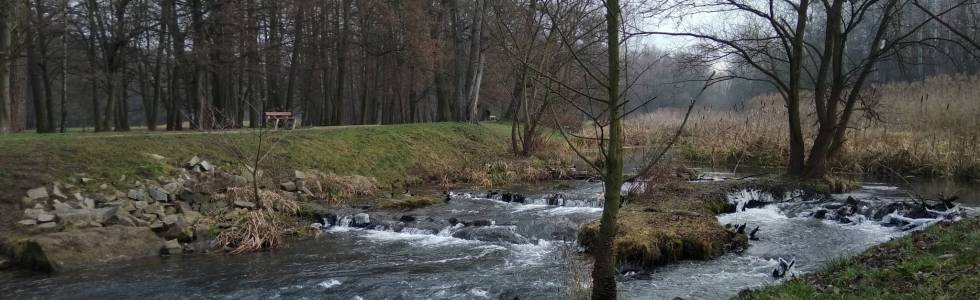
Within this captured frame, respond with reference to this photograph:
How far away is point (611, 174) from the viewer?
5.19 m

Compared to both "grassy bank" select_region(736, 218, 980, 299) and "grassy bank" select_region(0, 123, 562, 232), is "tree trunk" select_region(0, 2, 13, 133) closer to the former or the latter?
"grassy bank" select_region(0, 123, 562, 232)

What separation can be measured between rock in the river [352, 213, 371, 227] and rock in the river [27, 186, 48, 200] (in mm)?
5183

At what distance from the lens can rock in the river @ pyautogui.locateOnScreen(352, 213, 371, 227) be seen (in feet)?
39.8

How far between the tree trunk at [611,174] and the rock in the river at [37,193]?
10.1 meters

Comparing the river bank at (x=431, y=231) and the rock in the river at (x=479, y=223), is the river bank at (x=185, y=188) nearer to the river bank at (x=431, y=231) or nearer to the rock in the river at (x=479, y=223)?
the river bank at (x=431, y=231)

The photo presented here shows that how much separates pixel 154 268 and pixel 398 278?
356 cm

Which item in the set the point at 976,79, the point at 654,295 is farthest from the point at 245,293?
the point at 976,79

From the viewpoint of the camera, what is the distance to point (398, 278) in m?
8.24

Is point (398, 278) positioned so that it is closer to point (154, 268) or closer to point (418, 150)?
point (154, 268)

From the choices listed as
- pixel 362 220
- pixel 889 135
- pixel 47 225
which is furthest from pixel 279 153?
pixel 889 135

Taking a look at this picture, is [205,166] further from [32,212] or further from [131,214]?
[32,212]

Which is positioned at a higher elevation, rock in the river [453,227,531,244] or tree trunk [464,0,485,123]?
tree trunk [464,0,485,123]

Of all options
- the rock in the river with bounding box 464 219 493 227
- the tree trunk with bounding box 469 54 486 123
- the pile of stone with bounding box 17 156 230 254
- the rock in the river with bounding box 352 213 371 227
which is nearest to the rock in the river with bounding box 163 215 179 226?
the pile of stone with bounding box 17 156 230 254

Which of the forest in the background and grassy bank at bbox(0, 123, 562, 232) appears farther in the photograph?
the forest in the background
